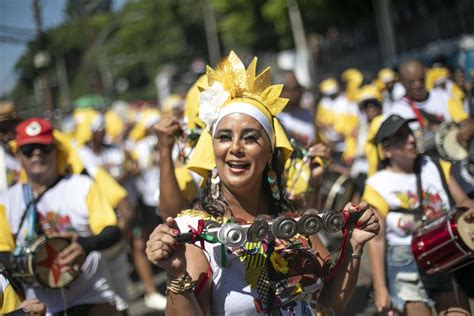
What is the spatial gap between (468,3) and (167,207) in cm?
1574

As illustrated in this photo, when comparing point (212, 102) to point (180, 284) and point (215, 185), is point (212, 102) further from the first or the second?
point (180, 284)

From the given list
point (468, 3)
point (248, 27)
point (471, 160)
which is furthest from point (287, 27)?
point (471, 160)

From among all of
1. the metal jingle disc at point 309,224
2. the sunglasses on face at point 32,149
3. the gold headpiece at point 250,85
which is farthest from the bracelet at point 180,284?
the sunglasses on face at point 32,149

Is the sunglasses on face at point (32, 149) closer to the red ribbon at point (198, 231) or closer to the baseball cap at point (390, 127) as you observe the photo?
the red ribbon at point (198, 231)

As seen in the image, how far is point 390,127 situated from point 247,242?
2177mm

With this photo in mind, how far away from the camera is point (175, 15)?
233ft

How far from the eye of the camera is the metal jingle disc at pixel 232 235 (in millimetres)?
2738

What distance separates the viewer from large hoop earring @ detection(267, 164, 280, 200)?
3.39 meters

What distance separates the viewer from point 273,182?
3391mm

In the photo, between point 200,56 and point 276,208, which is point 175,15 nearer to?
point 200,56

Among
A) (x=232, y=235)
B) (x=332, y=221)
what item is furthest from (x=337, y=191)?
(x=232, y=235)

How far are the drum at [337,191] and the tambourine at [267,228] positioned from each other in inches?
168

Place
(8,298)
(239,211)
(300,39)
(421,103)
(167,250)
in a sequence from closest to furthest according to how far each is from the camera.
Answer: (167,250)
(239,211)
(8,298)
(421,103)
(300,39)

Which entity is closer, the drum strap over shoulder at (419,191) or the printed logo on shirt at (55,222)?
the printed logo on shirt at (55,222)
